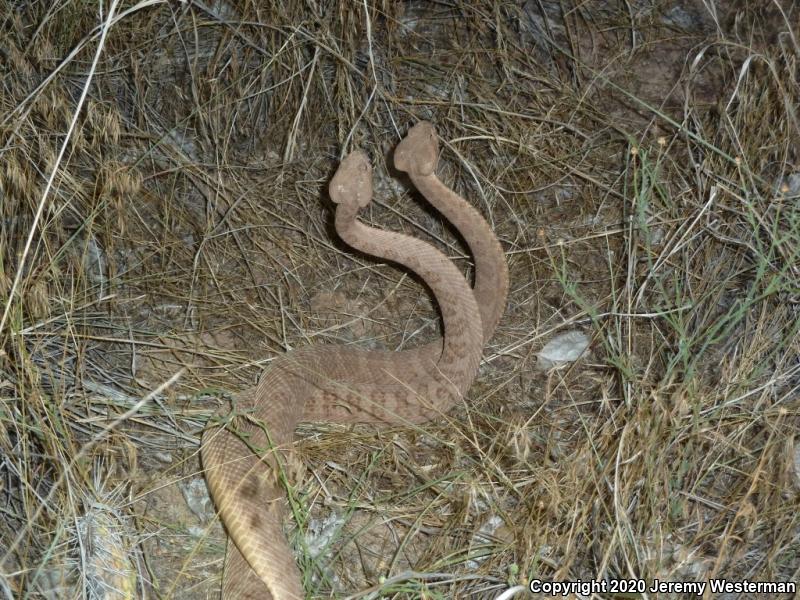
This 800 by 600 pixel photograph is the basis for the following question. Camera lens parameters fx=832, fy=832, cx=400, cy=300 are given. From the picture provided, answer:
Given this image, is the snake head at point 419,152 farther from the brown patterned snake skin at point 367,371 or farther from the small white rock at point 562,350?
the small white rock at point 562,350

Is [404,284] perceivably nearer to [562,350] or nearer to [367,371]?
[367,371]

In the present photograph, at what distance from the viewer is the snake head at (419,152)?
260cm

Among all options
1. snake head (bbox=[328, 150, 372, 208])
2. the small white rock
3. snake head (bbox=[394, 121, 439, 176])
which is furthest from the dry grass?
snake head (bbox=[328, 150, 372, 208])

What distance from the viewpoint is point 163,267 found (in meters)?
2.99

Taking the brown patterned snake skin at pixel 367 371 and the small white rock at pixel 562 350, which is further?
the small white rock at pixel 562 350

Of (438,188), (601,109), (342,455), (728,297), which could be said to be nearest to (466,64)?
(601,109)

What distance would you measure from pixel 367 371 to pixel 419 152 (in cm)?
73

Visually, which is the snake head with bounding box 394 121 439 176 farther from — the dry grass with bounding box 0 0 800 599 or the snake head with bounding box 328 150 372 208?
the dry grass with bounding box 0 0 800 599

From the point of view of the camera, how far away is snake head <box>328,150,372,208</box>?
Result: 2.53 meters

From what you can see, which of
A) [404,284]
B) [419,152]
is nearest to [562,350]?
[404,284]

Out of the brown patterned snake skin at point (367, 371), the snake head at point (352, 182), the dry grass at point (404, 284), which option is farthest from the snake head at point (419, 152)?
the dry grass at point (404, 284)

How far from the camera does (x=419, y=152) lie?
8.53ft

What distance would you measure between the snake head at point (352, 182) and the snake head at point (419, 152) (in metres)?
0.13

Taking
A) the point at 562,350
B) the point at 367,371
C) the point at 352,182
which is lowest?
the point at 562,350
